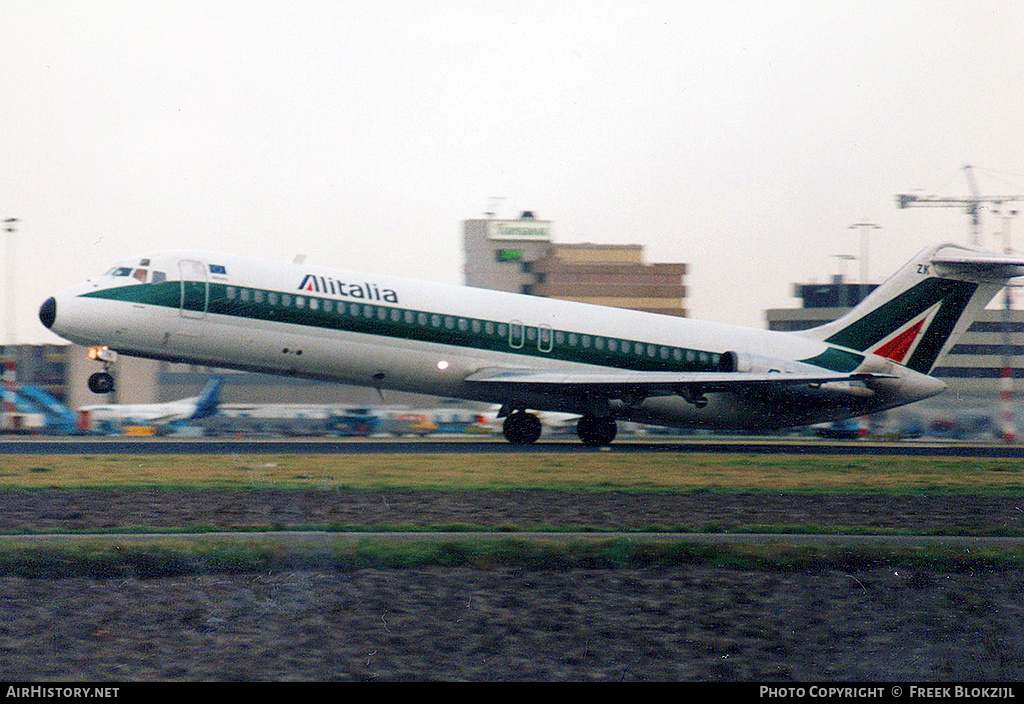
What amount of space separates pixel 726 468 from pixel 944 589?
45.3ft

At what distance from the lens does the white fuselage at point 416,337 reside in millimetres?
31125

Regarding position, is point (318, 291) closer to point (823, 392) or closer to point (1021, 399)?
point (823, 392)

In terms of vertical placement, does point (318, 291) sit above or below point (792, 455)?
above

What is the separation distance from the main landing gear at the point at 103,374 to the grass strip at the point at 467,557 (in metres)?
14.5

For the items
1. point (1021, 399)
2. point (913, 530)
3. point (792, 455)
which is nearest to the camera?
point (913, 530)

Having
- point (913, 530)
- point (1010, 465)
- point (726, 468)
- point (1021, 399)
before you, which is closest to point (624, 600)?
point (913, 530)

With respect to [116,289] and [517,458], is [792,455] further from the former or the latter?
[116,289]

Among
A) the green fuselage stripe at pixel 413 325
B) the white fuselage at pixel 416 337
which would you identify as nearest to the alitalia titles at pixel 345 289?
the white fuselage at pixel 416 337

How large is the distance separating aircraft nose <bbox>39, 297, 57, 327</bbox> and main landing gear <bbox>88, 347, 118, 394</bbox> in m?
1.27

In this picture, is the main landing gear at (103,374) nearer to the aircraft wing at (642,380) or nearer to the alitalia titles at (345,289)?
the alitalia titles at (345,289)

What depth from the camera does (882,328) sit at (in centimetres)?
3981

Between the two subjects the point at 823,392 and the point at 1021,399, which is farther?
the point at 1021,399

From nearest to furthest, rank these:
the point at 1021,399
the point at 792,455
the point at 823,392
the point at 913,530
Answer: the point at 913,530 → the point at 792,455 → the point at 823,392 → the point at 1021,399

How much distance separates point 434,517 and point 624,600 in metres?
5.29
